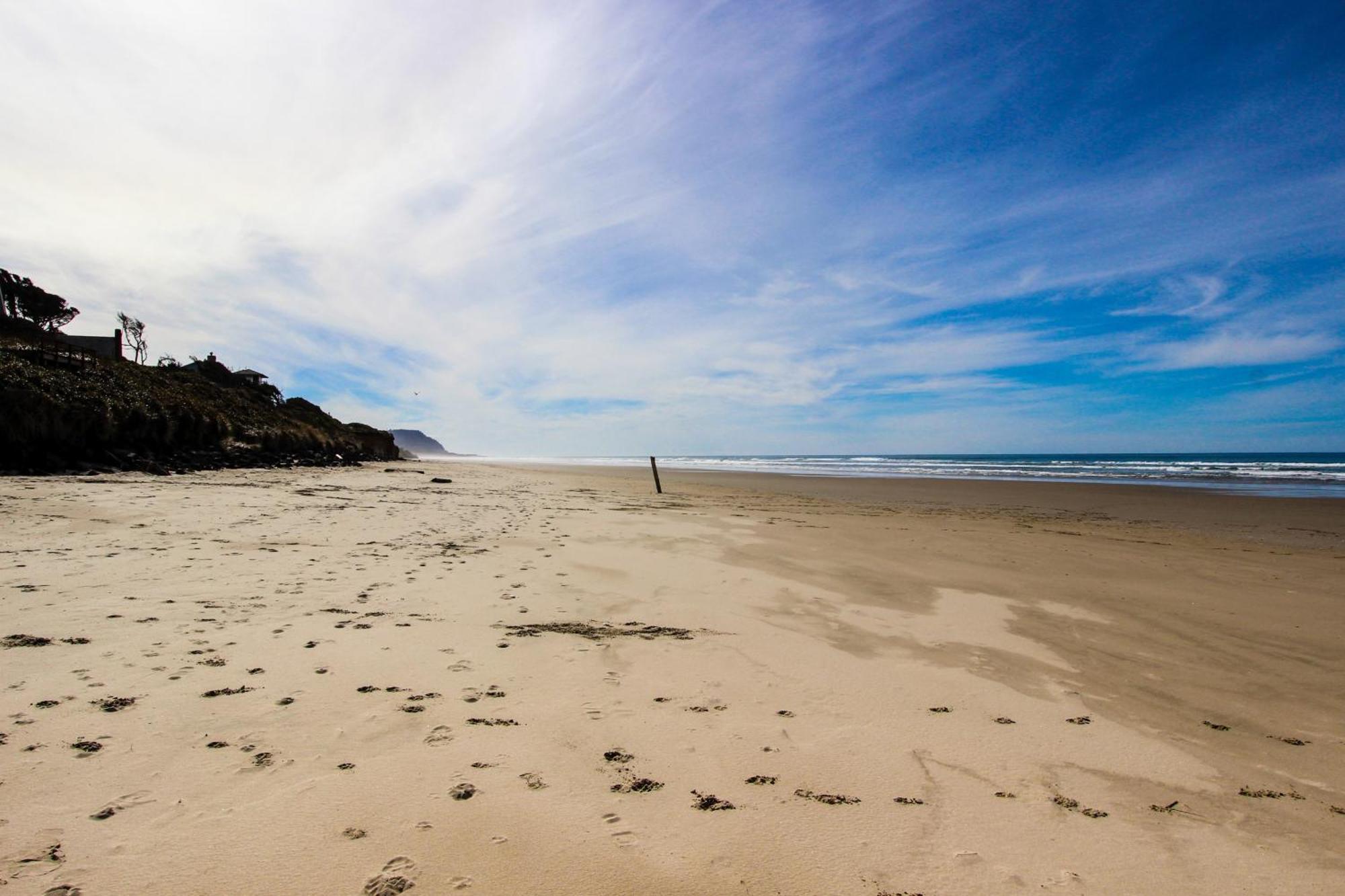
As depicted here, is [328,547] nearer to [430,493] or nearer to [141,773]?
[141,773]

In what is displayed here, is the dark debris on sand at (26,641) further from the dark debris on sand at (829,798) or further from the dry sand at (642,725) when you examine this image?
the dark debris on sand at (829,798)

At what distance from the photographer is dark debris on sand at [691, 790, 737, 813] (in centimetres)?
251

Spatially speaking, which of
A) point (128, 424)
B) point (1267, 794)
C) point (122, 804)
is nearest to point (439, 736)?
point (122, 804)

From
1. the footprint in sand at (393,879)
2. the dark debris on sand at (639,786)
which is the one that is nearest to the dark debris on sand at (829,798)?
the dark debris on sand at (639,786)

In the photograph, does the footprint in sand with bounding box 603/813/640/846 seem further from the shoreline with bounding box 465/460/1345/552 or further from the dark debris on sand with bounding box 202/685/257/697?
the shoreline with bounding box 465/460/1345/552

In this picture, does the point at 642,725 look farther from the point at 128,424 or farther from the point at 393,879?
the point at 128,424

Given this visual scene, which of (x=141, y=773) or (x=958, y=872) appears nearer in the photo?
(x=958, y=872)

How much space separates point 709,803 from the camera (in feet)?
8.38

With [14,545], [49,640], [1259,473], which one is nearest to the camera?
[49,640]

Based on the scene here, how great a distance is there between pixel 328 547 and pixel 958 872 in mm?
8093

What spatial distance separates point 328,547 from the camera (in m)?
7.82

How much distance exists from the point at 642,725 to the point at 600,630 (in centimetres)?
181

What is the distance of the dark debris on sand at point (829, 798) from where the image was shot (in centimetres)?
260

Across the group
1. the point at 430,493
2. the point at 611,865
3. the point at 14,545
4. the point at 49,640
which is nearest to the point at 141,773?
the point at 611,865
